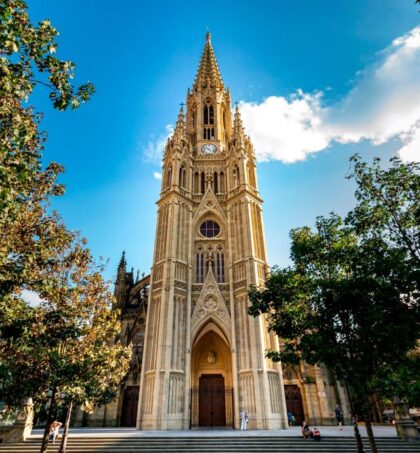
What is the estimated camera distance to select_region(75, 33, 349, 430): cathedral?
66.1 feet

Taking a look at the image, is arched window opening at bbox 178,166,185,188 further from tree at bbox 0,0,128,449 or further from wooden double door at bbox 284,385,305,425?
wooden double door at bbox 284,385,305,425

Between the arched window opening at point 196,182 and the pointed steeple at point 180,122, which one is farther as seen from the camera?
the pointed steeple at point 180,122

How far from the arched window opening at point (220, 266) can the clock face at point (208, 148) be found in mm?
11417

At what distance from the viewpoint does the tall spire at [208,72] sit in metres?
39.2

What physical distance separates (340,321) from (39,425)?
25.0 m

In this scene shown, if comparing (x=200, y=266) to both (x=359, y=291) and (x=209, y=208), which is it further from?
(x=359, y=291)

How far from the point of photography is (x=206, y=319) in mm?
23531

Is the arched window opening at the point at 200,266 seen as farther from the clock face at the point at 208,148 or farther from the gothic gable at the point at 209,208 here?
the clock face at the point at 208,148

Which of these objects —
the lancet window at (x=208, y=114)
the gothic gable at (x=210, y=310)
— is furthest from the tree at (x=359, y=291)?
the lancet window at (x=208, y=114)

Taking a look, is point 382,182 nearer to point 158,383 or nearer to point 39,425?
point 158,383

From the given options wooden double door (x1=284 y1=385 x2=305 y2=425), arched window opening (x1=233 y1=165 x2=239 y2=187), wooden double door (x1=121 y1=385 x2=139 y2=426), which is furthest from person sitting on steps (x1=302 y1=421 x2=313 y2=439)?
arched window opening (x1=233 y1=165 x2=239 y2=187)

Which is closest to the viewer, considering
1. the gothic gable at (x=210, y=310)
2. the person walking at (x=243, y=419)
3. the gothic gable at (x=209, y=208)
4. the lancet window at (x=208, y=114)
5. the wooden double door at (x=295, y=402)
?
the person walking at (x=243, y=419)

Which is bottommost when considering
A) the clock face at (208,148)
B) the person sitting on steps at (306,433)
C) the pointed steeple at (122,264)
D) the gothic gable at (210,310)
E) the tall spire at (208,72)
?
the person sitting on steps at (306,433)

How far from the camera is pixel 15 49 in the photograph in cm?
543
